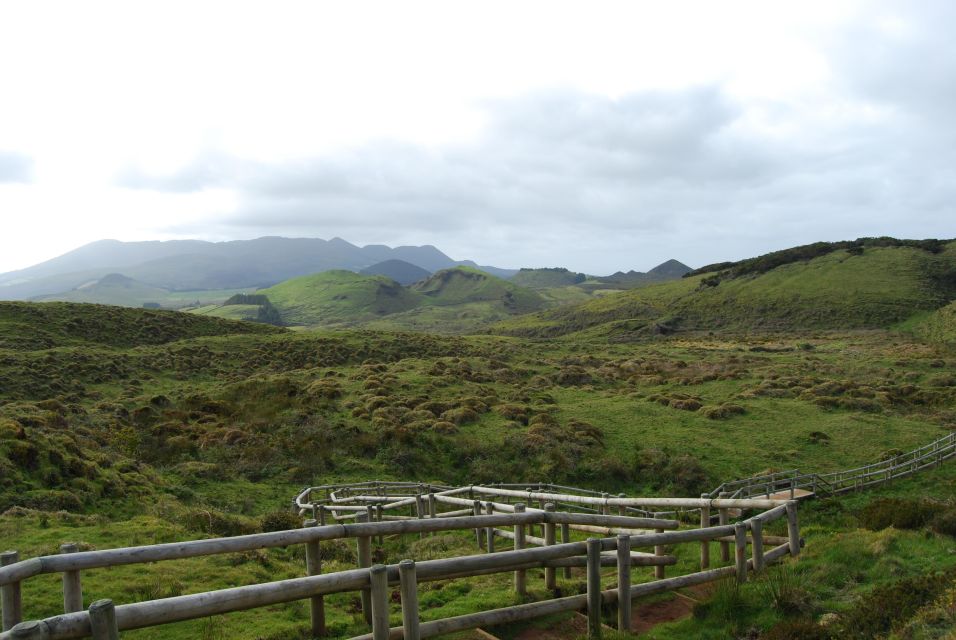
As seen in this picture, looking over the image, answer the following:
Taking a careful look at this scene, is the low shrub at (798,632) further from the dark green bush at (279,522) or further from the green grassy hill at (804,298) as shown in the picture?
the green grassy hill at (804,298)

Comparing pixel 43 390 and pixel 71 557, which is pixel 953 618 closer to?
pixel 71 557

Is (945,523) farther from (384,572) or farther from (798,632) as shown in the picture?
(384,572)

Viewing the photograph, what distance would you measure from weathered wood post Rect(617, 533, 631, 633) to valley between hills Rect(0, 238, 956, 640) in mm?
437

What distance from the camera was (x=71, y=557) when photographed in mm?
5609

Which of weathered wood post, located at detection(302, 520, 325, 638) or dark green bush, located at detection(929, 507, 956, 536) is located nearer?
weathered wood post, located at detection(302, 520, 325, 638)

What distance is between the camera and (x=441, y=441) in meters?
28.3

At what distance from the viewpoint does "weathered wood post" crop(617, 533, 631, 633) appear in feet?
25.0

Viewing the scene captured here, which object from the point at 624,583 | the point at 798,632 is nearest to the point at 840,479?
the point at 798,632

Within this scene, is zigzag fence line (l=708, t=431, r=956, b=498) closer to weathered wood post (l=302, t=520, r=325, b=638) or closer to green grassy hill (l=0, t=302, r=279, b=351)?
weathered wood post (l=302, t=520, r=325, b=638)

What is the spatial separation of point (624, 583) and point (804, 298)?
116 meters

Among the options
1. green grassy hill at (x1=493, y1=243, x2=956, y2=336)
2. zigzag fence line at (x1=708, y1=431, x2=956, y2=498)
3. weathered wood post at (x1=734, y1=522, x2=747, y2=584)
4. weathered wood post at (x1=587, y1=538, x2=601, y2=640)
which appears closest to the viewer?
weathered wood post at (x1=587, y1=538, x2=601, y2=640)

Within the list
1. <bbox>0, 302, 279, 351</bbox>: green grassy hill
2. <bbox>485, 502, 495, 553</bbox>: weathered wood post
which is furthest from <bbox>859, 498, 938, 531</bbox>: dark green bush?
<bbox>0, 302, 279, 351</bbox>: green grassy hill

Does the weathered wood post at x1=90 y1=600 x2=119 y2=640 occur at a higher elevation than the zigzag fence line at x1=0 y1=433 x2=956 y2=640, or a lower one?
higher

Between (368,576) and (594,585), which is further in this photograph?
(594,585)
